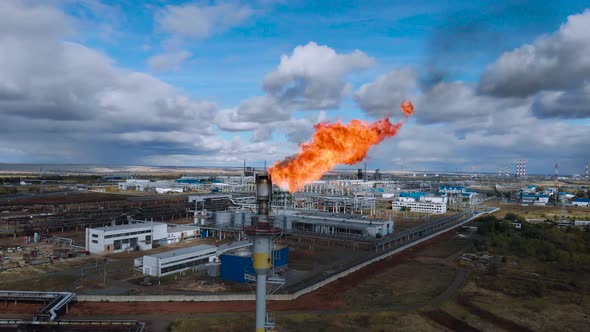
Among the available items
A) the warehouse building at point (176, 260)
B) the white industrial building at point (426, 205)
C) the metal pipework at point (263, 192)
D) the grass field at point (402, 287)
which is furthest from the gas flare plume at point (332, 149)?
the white industrial building at point (426, 205)

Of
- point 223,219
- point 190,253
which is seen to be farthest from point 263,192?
point 223,219

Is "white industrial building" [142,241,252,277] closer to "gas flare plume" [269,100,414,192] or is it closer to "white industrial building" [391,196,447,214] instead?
"gas flare plume" [269,100,414,192]

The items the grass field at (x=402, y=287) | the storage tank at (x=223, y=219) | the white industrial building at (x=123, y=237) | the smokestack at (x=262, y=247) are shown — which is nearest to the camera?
the smokestack at (x=262, y=247)

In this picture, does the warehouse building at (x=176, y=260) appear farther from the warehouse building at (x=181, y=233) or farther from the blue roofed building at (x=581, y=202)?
the blue roofed building at (x=581, y=202)

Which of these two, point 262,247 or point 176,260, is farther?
point 176,260

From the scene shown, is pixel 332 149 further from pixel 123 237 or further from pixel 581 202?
pixel 581 202

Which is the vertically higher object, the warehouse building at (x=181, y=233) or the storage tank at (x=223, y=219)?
the storage tank at (x=223, y=219)
